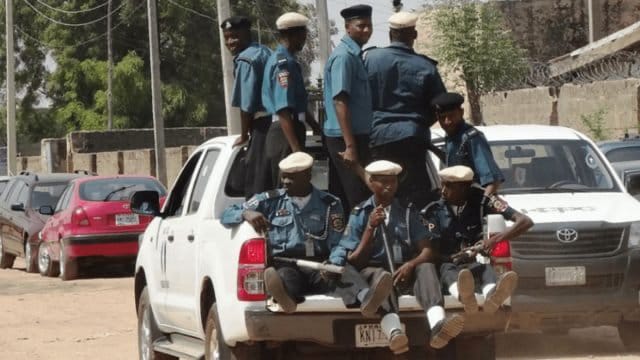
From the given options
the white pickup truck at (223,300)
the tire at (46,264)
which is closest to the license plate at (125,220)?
the tire at (46,264)

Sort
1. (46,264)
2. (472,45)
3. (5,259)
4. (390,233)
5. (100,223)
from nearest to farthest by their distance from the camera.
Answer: (390,233) → (100,223) → (46,264) → (5,259) → (472,45)

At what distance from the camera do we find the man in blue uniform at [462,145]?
32.5 ft

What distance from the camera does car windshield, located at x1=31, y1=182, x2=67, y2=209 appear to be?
2589cm

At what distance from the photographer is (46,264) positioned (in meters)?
24.3

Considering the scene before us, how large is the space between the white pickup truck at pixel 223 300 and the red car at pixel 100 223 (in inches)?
422

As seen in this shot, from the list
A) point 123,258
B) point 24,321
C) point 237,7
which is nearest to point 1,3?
A: point 237,7

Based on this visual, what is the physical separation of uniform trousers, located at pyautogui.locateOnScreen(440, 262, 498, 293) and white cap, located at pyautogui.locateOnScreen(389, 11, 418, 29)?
1828mm

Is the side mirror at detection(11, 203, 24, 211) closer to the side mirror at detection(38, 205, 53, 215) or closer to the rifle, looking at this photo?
the side mirror at detection(38, 205, 53, 215)

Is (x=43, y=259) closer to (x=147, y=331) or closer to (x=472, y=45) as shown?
(x=147, y=331)

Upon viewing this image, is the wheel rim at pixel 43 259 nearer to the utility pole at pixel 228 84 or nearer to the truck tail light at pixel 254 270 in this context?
the utility pole at pixel 228 84

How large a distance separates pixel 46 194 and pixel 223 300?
56.8 ft

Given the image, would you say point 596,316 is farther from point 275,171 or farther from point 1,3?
point 1,3

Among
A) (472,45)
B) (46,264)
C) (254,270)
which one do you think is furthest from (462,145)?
(472,45)

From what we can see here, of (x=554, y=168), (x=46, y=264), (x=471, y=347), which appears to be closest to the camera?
(x=471, y=347)
